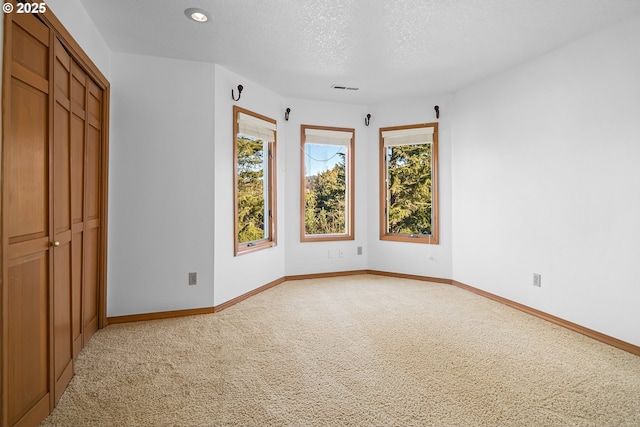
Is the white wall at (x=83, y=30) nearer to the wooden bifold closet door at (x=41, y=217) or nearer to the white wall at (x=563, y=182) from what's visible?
the wooden bifold closet door at (x=41, y=217)

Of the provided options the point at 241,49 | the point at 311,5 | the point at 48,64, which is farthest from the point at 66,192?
the point at 311,5

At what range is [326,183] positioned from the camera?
191 inches

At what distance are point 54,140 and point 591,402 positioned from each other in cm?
339

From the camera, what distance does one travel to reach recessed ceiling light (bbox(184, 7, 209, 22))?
243 cm

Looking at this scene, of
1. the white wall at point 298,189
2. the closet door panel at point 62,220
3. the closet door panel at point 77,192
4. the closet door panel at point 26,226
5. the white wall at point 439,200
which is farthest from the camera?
the white wall at point 298,189

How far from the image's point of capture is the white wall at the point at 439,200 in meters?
4.49

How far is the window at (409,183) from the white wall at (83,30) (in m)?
3.39

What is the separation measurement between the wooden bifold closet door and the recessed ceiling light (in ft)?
2.79

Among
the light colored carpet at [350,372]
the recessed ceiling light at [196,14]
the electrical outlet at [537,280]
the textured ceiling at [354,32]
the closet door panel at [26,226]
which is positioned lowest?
the light colored carpet at [350,372]

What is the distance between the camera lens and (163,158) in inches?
127

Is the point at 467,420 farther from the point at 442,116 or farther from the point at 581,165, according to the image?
the point at 442,116

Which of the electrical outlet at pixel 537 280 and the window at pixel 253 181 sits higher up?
the window at pixel 253 181

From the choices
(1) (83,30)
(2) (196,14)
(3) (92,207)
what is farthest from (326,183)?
(1) (83,30)

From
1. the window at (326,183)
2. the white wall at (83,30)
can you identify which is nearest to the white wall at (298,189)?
the window at (326,183)
